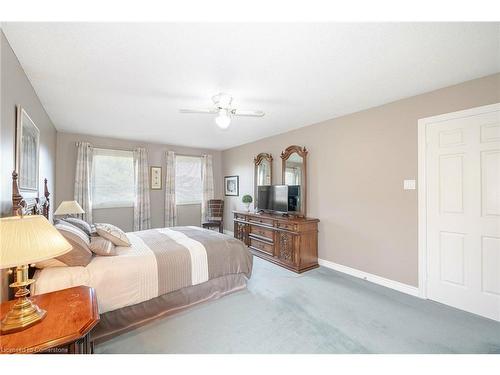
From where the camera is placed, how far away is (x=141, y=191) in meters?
4.98

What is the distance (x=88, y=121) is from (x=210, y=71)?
2797 mm

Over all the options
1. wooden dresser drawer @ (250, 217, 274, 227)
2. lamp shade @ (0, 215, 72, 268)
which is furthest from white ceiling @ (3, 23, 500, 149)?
wooden dresser drawer @ (250, 217, 274, 227)

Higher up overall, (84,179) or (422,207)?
(84,179)

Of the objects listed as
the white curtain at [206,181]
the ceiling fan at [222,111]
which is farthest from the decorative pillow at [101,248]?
the white curtain at [206,181]

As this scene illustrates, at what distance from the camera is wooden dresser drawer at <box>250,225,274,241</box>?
12.9 ft

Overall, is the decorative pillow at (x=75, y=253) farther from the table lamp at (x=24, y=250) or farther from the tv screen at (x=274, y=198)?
the tv screen at (x=274, y=198)

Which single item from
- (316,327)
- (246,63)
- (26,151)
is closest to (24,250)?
(26,151)

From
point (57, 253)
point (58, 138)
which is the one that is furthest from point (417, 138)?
point (58, 138)

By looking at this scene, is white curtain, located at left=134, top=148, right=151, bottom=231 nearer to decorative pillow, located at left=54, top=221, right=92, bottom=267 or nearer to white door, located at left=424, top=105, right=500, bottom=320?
decorative pillow, located at left=54, top=221, right=92, bottom=267

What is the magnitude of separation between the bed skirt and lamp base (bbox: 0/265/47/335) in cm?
75

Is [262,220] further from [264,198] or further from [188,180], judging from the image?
[188,180]

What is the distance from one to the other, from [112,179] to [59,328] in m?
4.27

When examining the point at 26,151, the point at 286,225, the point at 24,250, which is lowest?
the point at 286,225

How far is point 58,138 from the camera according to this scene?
428cm
